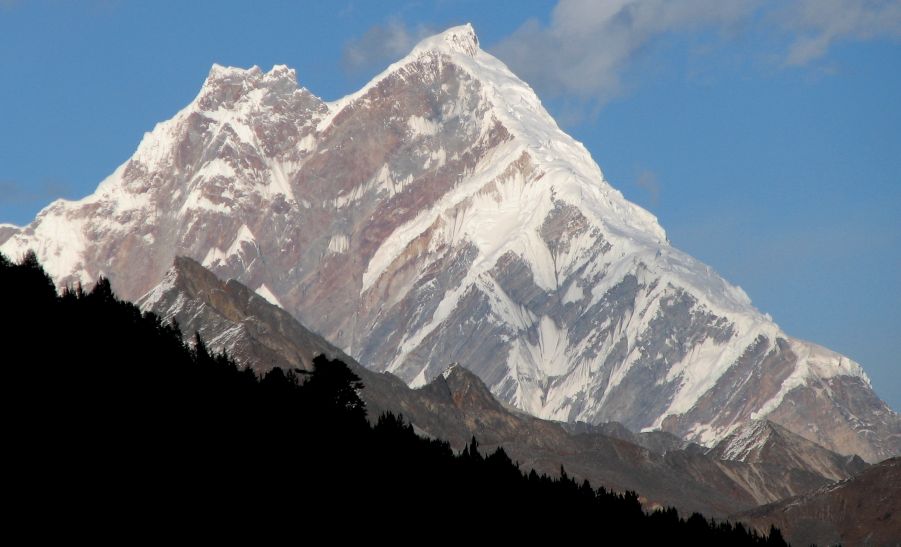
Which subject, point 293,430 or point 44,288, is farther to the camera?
point 44,288

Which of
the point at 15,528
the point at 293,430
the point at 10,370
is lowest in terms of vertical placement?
the point at 15,528

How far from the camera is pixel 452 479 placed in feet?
582

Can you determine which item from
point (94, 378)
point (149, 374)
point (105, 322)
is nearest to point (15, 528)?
point (94, 378)

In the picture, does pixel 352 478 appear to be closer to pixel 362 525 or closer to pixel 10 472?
pixel 362 525

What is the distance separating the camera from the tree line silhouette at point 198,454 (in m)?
115

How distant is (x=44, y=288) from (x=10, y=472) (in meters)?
66.0

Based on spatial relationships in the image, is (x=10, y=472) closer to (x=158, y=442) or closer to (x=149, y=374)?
(x=158, y=442)

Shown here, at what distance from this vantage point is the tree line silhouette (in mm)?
115438

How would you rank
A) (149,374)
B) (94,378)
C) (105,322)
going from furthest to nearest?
(105,322) < (149,374) < (94,378)

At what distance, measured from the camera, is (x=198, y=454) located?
13500 centimetres

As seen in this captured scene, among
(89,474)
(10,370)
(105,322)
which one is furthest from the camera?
(105,322)

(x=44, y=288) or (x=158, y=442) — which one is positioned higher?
(x=44, y=288)

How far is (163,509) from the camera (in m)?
118

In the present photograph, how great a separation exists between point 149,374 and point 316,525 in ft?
74.4
